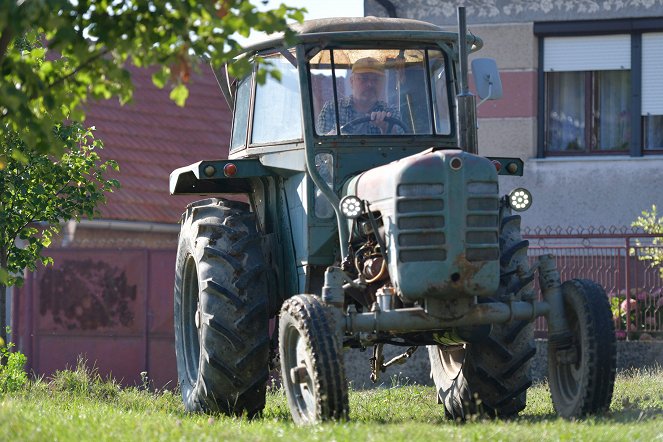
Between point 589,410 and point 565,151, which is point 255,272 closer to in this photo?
point 589,410

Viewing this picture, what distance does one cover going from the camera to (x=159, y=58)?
6.75 metres

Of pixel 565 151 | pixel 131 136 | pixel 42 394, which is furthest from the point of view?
pixel 131 136

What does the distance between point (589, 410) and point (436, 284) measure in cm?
120

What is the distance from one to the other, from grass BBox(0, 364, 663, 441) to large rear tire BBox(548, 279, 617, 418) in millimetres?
142

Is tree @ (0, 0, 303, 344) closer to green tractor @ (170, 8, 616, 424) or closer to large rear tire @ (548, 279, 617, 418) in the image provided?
green tractor @ (170, 8, 616, 424)

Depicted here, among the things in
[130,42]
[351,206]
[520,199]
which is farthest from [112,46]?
[520,199]

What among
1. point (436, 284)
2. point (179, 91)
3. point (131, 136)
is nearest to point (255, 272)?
point (436, 284)

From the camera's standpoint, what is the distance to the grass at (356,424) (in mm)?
6730

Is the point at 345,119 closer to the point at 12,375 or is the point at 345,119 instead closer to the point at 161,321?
the point at 12,375

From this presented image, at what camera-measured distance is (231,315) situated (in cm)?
849

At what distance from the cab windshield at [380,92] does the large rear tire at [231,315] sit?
36.4 inches

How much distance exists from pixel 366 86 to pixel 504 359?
197 cm

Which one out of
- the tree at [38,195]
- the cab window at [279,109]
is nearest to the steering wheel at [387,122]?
the cab window at [279,109]

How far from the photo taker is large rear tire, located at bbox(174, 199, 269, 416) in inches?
333
